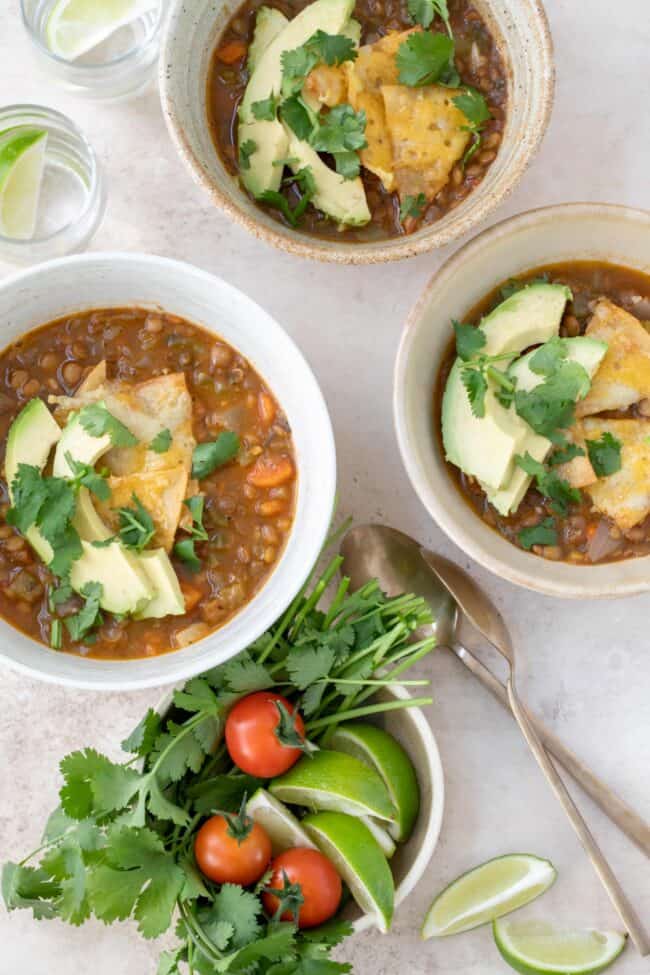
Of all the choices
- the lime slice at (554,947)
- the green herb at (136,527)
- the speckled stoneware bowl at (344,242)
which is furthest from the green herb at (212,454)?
the lime slice at (554,947)

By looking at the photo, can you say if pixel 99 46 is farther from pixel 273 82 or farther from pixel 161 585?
pixel 161 585

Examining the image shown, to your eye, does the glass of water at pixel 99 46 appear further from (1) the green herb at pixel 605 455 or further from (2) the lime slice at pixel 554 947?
(2) the lime slice at pixel 554 947

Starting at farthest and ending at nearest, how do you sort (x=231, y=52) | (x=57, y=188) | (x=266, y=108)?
(x=57, y=188)
(x=231, y=52)
(x=266, y=108)

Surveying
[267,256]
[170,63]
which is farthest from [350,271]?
[170,63]

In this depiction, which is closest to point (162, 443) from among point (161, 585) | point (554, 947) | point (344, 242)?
point (161, 585)

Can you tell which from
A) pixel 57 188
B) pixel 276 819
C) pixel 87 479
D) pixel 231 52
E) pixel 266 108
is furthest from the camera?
pixel 57 188

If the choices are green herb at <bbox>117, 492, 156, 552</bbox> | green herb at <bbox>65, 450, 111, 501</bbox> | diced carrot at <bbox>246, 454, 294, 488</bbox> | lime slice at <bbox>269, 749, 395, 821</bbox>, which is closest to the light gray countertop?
diced carrot at <bbox>246, 454, 294, 488</bbox>

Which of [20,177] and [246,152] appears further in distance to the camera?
[20,177]
